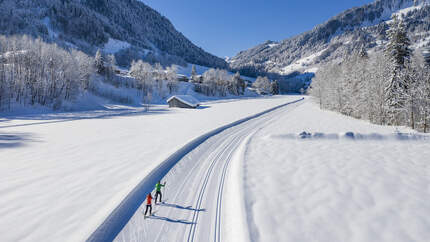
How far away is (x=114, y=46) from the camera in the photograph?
157875 millimetres

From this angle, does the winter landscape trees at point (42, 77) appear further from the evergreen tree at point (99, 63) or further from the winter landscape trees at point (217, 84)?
the winter landscape trees at point (217, 84)

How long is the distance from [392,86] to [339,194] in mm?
27170

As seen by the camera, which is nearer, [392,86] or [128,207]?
[128,207]

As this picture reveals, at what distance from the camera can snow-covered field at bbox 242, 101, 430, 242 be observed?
469cm

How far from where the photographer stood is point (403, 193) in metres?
6.28

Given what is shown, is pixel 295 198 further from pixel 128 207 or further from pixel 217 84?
pixel 217 84

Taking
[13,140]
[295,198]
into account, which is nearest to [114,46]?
[13,140]

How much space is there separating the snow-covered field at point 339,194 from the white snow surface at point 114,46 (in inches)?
6892

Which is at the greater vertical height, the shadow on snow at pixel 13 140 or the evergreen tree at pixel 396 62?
the evergreen tree at pixel 396 62

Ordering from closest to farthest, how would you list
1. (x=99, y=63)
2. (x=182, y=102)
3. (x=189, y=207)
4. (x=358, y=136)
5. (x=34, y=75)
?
1. (x=189, y=207)
2. (x=358, y=136)
3. (x=34, y=75)
4. (x=182, y=102)
5. (x=99, y=63)

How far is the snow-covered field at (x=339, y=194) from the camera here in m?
4.69

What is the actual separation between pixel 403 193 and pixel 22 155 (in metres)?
18.8

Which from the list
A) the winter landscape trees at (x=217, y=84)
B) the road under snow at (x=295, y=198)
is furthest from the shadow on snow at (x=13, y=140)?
the winter landscape trees at (x=217, y=84)

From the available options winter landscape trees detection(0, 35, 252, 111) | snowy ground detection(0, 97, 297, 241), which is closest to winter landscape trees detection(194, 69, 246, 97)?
winter landscape trees detection(0, 35, 252, 111)
